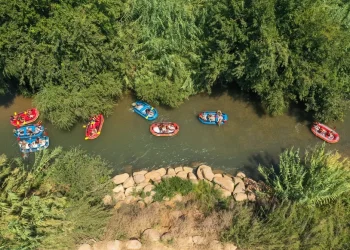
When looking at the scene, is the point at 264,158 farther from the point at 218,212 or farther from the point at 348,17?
the point at 348,17

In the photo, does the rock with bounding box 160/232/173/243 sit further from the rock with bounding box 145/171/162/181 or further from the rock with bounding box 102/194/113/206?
the rock with bounding box 145/171/162/181

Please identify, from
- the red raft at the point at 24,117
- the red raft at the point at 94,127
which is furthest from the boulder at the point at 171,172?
the red raft at the point at 24,117

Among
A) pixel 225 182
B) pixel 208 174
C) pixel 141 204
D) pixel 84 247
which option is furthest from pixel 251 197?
pixel 84 247

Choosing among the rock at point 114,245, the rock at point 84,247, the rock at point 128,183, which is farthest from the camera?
the rock at point 128,183

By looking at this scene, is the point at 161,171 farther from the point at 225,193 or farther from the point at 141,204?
the point at 225,193

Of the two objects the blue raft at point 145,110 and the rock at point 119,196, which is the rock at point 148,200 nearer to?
the rock at point 119,196
